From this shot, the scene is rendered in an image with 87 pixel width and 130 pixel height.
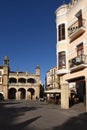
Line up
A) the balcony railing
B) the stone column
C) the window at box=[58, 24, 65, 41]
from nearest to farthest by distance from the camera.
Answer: the balcony railing → the stone column → the window at box=[58, 24, 65, 41]

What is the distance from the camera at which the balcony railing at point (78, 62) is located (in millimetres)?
22417

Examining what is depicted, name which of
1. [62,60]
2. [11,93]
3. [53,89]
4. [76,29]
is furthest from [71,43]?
[11,93]

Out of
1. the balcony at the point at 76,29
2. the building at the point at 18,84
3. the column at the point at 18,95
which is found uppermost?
the balcony at the point at 76,29

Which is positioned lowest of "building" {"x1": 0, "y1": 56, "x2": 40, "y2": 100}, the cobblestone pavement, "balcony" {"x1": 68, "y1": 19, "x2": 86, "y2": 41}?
the cobblestone pavement

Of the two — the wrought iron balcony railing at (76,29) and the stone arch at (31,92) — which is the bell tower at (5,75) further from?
the wrought iron balcony railing at (76,29)

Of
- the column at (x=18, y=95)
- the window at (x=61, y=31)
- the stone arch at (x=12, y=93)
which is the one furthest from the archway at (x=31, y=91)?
the window at (x=61, y=31)

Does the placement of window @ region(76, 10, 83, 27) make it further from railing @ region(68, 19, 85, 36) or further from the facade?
railing @ region(68, 19, 85, 36)

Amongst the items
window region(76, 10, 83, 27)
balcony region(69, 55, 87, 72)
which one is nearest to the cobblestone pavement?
balcony region(69, 55, 87, 72)

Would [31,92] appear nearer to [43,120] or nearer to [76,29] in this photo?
[76,29]

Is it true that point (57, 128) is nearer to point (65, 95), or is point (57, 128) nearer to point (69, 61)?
point (69, 61)

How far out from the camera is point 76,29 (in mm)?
24062

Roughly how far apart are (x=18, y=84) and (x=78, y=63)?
59.4 m

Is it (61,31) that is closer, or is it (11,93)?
(61,31)

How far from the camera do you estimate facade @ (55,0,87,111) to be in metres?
23.3
